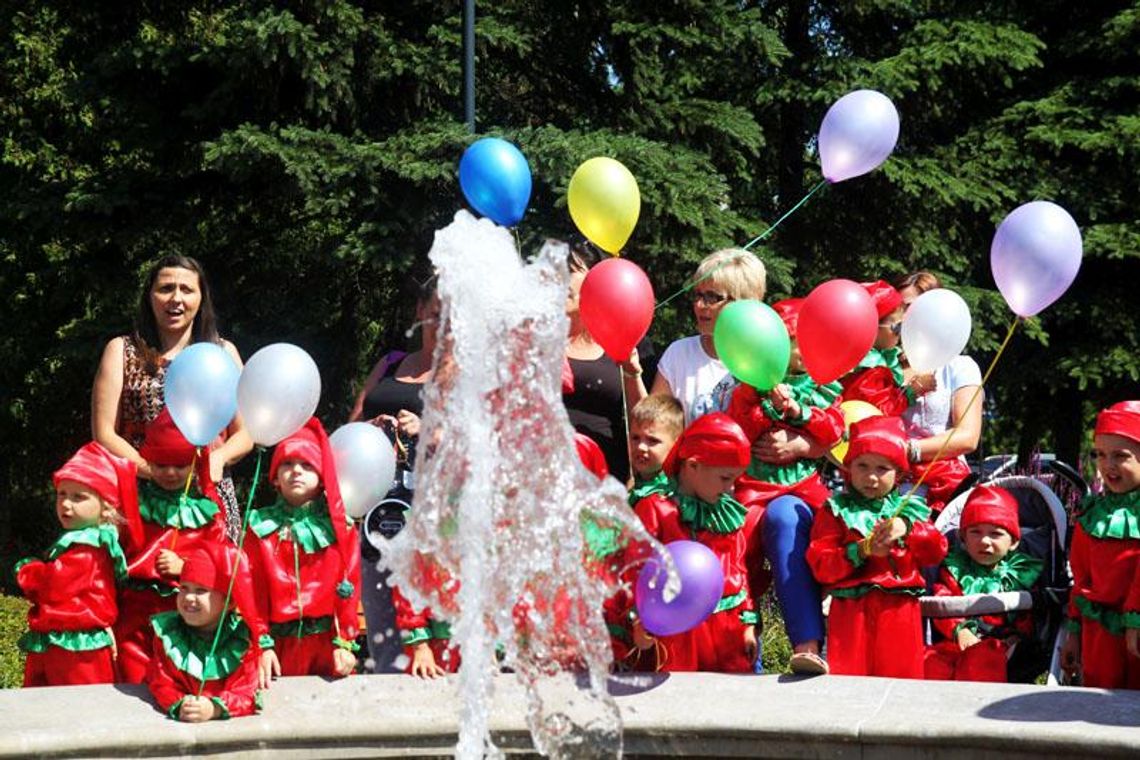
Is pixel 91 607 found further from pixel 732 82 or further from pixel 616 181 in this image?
pixel 732 82

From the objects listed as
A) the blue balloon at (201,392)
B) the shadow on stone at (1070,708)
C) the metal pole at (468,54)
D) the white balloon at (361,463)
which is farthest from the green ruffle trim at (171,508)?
the metal pole at (468,54)

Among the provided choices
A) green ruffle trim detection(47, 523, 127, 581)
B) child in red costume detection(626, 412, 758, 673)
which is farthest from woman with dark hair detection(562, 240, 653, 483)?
green ruffle trim detection(47, 523, 127, 581)

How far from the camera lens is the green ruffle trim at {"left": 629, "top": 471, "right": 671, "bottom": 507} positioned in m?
4.99

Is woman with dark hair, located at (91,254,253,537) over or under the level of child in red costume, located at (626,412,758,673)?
over

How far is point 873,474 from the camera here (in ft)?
15.7

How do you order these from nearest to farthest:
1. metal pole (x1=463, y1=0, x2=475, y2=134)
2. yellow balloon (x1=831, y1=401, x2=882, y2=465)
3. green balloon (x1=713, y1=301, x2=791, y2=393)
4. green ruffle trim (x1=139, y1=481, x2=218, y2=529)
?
green balloon (x1=713, y1=301, x2=791, y2=393) < green ruffle trim (x1=139, y1=481, x2=218, y2=529) < yellow balloon (x1=831, y1=401, x2=882, y2=465) < metal pole (x1=463, y1=0, x2=475, y2=134)

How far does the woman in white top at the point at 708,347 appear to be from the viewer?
5387mm

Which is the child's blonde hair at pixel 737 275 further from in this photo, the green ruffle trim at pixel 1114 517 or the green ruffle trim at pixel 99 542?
the green ruffle trim at pixel 99 542

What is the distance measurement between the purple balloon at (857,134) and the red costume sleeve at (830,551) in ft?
5.98

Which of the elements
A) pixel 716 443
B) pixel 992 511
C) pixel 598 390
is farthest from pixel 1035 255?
pixel 598 390

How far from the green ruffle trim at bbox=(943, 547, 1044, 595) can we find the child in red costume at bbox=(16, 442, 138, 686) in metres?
2.64

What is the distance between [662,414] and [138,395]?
5.77ft

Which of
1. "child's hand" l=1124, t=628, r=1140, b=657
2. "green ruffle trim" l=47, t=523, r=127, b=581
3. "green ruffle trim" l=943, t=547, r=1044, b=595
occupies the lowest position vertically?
"child's hand" l=1124, t=628, r=1140, b=657

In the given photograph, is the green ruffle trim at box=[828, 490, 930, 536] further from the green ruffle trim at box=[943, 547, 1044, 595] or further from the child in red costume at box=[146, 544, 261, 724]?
the child in red costume at box=[146, 544, 261, 724]
